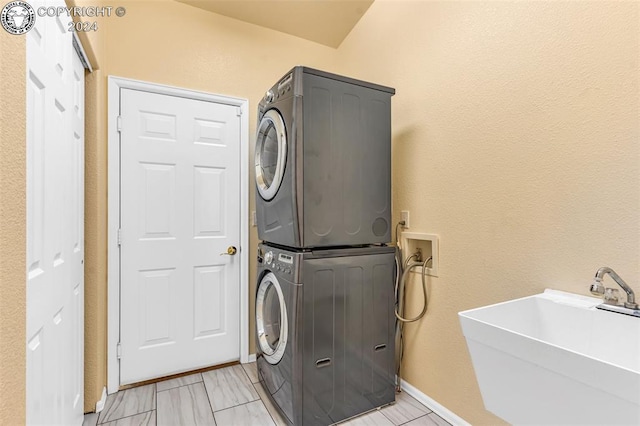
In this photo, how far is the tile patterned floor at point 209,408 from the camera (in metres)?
1.84

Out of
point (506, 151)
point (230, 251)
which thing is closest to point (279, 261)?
point (230, 251)

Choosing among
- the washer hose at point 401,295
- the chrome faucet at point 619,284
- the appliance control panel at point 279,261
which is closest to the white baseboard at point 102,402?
the appliance control panel at point 279,261

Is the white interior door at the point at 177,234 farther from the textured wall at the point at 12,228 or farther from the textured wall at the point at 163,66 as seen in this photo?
the textured wall at the point at 12,228

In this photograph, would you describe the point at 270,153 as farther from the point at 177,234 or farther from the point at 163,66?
the point at 163,66

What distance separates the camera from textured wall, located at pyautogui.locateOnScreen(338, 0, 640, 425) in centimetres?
120

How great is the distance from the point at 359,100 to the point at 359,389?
173cm

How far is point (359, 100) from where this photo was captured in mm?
1913

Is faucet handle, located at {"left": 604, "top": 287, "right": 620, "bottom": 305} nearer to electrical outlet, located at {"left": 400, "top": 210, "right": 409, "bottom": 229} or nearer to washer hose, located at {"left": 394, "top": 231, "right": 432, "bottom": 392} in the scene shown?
washer hose, located at {"left": 394, "top": 231, "right": 432, "bottom": 392}

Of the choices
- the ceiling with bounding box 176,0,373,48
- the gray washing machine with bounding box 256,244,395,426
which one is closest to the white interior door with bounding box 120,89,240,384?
the gray washing machine with bounding box 256,244,395,426

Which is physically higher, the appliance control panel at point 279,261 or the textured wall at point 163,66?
the textured wall at point 163,66

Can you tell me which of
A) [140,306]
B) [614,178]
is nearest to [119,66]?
[140,306]

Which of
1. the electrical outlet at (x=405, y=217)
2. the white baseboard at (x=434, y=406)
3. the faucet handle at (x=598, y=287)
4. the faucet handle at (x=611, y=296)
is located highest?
the electrical outlet at (x=405, y=217)

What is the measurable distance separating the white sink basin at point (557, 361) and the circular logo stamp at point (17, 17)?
1506 mm

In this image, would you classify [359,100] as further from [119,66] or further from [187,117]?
[119,66]
